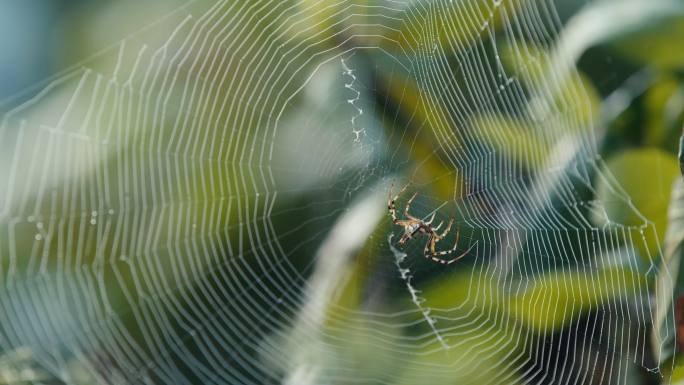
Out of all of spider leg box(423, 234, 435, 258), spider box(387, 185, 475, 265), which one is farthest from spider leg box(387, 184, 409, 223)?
spider leg box(423, 234, 435, 258)

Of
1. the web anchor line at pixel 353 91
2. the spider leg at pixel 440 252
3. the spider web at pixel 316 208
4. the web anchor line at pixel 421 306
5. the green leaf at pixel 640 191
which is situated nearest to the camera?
the green leaf at pixel 640 191

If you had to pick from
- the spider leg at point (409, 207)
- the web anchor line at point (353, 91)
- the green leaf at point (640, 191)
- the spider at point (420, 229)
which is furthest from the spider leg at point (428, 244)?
the green leaf at point (640, 191)

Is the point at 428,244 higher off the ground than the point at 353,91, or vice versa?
the point at 353,91

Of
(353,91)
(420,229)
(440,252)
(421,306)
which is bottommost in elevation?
(421,306)

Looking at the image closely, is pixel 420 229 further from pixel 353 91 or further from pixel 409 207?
pixel 353 91

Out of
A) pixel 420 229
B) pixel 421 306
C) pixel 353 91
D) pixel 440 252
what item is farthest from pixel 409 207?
pixel 421 306

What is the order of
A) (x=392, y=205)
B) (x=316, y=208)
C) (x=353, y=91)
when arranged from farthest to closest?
1. (x=392, y=205)
2. (x=353, y=91)
3. (x=316, y=208)

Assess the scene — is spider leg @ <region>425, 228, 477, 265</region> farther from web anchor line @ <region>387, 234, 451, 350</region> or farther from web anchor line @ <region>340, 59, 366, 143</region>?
web anchor line @ <region>340, 59, 366, 143</region>

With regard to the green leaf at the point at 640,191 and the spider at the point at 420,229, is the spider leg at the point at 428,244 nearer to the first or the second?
Answer: the spider at the point at 420,229

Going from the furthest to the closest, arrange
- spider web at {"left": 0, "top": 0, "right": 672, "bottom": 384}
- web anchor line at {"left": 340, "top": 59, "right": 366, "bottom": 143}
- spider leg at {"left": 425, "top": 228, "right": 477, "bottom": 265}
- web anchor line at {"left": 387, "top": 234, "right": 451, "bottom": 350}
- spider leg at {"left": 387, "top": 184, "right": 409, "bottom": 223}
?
spider leg at {"left": 387, "top": 184, "right": 409, "bottom": 223}
web anchor line at {"left": 340, "top": 59, "right": 366, "bottom": 143}
spider leg at {"left": 425, "top": 228, "right": 477, "bottom": 265}
web anchor line at {"left": 387, "top": 234, "right": 451, "bottom": 350}
spider web at {"left": 0, "top": 0, "right": 672, "bottom": 384}
